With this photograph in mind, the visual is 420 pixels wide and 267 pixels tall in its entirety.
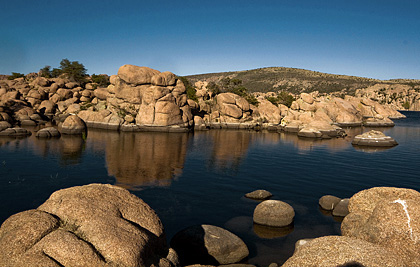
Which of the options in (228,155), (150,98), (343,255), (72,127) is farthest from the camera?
(150,98)

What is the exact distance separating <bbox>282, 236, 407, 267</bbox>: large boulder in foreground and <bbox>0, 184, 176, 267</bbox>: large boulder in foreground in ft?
13.8

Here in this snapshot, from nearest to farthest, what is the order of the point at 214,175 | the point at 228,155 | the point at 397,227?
the point at 397,227, the point at 214,175, the point at 228,155

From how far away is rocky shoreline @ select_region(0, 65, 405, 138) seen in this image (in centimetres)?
6712

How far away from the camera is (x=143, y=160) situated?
35406mm

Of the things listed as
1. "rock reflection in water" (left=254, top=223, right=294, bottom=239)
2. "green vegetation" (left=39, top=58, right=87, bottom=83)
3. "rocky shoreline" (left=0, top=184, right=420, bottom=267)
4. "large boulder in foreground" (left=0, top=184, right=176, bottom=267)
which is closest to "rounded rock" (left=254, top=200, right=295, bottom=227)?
"rock reflection in water" (left=254, top=223, right=294, bottom=239)

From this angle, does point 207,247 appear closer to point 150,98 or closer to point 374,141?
point 374,141

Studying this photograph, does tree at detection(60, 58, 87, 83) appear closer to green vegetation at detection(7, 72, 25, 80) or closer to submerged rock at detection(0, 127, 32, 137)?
green vegetation at detection(7, 72, 25, 80)

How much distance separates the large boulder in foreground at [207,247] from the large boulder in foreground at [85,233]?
12.1ft

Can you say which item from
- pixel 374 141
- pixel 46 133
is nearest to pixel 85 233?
pixel 46 133

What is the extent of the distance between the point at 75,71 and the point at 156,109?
65386 mm

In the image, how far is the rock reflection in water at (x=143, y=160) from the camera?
26625mm

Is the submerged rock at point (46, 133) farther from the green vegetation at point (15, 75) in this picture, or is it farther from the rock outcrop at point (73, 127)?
the green vegetation at point (15, 75)

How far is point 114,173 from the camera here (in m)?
28.3

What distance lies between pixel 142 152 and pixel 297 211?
26.4 metres
